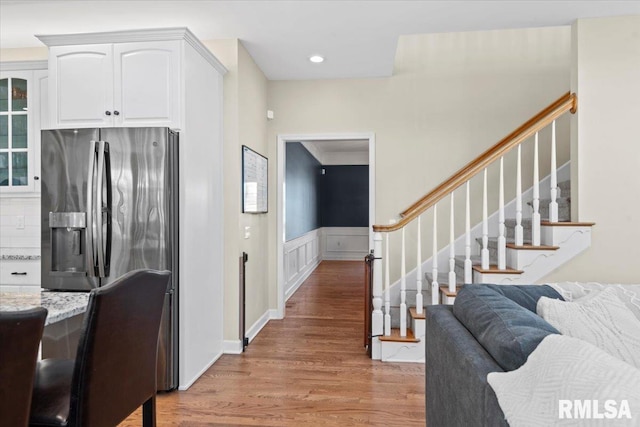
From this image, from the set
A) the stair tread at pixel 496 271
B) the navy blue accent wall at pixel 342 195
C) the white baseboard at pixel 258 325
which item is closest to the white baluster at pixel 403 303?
the stair tread at pixel 496 271

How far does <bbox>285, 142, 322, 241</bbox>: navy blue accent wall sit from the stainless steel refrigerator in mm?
2829

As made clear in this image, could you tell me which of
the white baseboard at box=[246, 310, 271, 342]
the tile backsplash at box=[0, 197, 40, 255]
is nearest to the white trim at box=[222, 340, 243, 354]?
the white baseboard at box=[246, 310, 271, 342]

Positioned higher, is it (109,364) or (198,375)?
(109,364)

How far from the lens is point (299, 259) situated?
245 inches

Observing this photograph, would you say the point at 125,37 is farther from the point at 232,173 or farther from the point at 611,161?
the point at 611,161

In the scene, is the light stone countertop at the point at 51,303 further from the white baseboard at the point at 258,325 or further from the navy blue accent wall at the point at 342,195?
the navy blue accent wall at the point at 342,195

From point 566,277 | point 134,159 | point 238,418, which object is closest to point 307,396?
point 238,418

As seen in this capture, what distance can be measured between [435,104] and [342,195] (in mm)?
5132

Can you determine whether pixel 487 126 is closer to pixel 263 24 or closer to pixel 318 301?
pixel 263 24

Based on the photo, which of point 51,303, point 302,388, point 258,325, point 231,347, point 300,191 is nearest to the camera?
point 51,303

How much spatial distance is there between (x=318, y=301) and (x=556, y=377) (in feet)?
14.5

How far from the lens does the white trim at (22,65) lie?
3.18 m

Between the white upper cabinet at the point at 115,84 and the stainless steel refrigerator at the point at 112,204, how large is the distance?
0.22 metres

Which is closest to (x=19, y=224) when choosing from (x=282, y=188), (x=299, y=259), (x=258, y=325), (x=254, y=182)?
(x=254, y=182)
